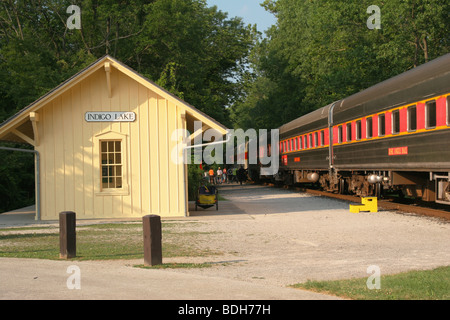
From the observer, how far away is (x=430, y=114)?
16609 millimetres

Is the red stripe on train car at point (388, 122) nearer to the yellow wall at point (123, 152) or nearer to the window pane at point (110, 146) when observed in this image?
the yellow wall at point (123, 152)

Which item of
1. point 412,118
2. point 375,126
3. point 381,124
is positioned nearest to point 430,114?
point 412,118

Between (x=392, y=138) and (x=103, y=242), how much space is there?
383 inches

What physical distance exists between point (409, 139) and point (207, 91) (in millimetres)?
29413

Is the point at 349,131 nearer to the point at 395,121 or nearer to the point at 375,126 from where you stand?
the point at 375,126

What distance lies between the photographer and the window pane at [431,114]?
53.7 feet

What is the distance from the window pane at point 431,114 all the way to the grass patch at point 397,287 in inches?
318

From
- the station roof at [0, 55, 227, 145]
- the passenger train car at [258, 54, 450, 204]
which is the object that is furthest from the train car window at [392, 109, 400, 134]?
the station roof at [0, 55, 227, 145]

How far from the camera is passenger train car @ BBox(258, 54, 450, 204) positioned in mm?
16234

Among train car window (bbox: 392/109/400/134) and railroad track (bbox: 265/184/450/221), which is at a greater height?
train car window (bbox: 392/109/400/134)

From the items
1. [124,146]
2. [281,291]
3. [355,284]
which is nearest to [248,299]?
[281,291]

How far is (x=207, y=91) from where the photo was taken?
46312mm

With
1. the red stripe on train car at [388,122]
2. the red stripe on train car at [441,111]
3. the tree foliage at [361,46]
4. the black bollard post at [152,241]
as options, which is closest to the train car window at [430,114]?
the red stripe on train car at [441,111]

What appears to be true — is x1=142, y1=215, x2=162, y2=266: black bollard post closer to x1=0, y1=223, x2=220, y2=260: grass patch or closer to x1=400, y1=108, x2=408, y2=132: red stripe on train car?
x1=0, y1=223, x2=220, y2=260: grass patch
